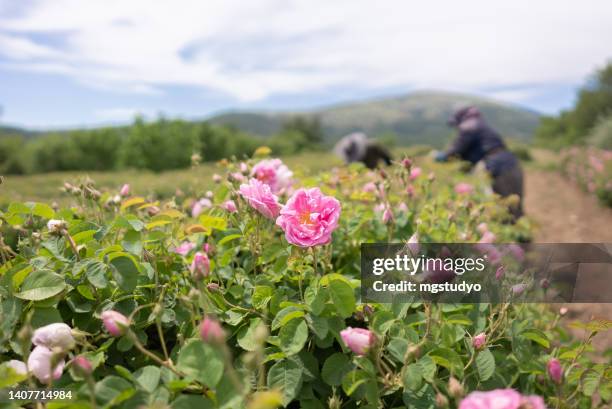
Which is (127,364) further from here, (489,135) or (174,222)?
(489,135)

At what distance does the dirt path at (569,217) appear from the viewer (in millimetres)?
4645

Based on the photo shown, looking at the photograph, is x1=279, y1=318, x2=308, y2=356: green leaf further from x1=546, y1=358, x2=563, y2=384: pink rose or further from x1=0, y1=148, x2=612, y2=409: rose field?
x1=546, y1=358, x2=563, y2=384: pink rose

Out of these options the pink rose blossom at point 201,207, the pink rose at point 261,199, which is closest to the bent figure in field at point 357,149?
the pink rose blossom at point 201,207

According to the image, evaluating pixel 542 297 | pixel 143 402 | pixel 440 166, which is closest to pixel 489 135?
Result: pixel 440 166

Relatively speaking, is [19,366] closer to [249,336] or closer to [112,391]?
[112,391]

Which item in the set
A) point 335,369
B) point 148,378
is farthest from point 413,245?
point 148,378

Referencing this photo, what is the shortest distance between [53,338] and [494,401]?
83 cm

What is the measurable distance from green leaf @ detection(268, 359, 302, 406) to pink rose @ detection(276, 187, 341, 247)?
0.96 feet

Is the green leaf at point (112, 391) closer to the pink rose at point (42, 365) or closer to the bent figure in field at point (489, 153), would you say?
the pink rose at point (42, 365)

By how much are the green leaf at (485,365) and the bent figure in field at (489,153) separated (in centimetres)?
442

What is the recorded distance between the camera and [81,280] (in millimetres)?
1202

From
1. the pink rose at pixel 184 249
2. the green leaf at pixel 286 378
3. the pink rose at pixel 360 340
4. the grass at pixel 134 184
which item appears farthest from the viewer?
the grass at pixel 134 184

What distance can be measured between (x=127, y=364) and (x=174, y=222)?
0.56 meters

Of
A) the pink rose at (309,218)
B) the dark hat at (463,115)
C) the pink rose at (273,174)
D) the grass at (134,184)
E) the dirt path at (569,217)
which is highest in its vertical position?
the dark hat at (463,115)
